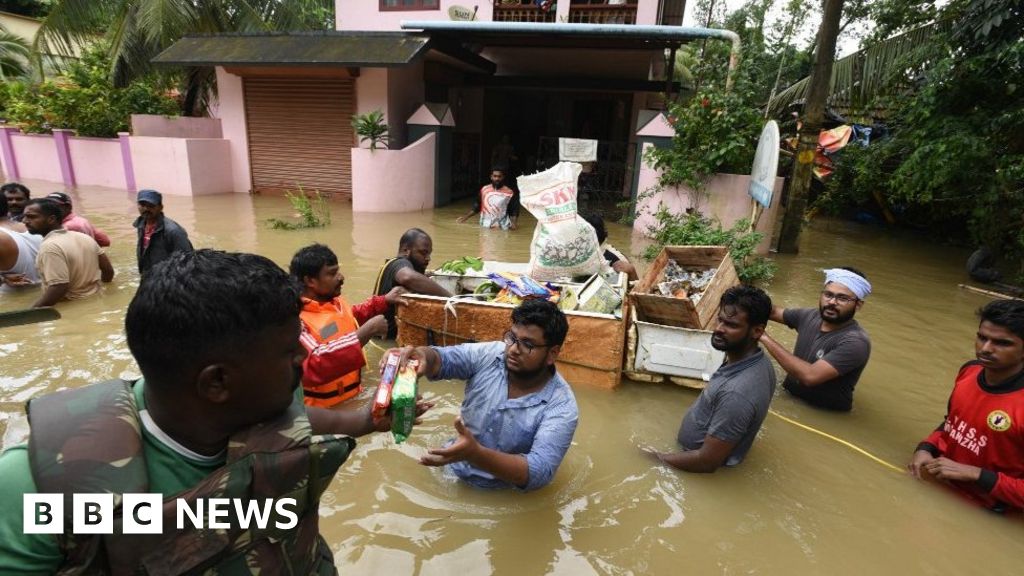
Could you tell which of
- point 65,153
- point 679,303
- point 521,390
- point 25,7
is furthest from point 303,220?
point 25,7

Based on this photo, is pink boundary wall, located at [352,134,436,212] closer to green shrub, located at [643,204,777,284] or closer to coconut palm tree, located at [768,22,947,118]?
green shrub, located at [643,204,777,284]

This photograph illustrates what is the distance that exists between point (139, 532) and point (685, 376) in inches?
154

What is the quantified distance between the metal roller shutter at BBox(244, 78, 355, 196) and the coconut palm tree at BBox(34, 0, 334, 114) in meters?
2.38

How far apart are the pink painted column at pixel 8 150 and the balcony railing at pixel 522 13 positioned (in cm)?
1407

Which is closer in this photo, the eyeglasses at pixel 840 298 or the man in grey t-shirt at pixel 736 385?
the man in grey t-shirt at pixel 736 385

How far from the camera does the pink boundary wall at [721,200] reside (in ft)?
28.6

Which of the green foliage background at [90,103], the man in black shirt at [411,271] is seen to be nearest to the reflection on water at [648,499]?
the man in black shirt at [411,271]

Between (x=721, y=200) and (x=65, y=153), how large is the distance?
16.1 meters

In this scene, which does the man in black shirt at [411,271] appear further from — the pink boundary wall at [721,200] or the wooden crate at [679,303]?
the pink boundary wall at [721,200]

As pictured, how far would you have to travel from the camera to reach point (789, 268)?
8719mm

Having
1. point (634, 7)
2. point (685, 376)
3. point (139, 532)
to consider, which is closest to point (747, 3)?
point (634, 7)

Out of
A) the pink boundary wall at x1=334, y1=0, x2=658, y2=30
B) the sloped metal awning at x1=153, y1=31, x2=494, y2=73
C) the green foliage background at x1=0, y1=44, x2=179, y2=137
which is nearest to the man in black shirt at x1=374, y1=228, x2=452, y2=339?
the sloped metal awning at x1=153, y1=31, x2=494, y2=73

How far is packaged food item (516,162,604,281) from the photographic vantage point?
15.8ft

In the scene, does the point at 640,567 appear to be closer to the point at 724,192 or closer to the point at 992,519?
the point at 992,519
